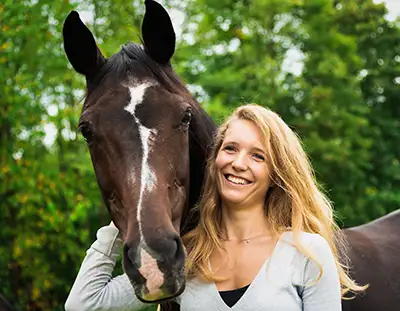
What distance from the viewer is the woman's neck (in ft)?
8.14

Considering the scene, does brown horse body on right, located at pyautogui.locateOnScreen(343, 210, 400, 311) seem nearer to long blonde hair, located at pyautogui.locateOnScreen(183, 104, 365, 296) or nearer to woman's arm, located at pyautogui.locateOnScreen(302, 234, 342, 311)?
long blonde hair, located at pyautogui.locateOnScreen(183, 104, 365, 296)

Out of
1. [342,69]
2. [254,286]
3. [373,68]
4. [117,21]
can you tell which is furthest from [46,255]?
[373,68]

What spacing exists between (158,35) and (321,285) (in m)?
1.47

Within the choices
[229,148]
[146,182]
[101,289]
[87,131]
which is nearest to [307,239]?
[229,148]

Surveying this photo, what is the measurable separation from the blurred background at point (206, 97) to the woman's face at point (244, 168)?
209 centimetres

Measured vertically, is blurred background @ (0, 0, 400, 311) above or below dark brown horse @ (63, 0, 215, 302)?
below

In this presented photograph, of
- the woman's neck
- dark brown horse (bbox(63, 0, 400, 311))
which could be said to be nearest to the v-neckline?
the woman's neck

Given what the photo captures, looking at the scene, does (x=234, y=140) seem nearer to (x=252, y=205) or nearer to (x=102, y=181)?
(x=252, y=205)

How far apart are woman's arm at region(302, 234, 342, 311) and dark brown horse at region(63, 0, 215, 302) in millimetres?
541

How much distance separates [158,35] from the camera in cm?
281

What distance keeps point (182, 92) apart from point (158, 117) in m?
0.38

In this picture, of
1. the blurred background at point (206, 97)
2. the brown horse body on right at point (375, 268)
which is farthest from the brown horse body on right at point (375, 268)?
the blurred background at point (206, 97)

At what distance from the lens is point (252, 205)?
252 cm

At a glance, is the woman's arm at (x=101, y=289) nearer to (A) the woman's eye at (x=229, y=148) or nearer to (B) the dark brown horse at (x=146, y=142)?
(B) the dark brown horse at (x=146, y=142)
